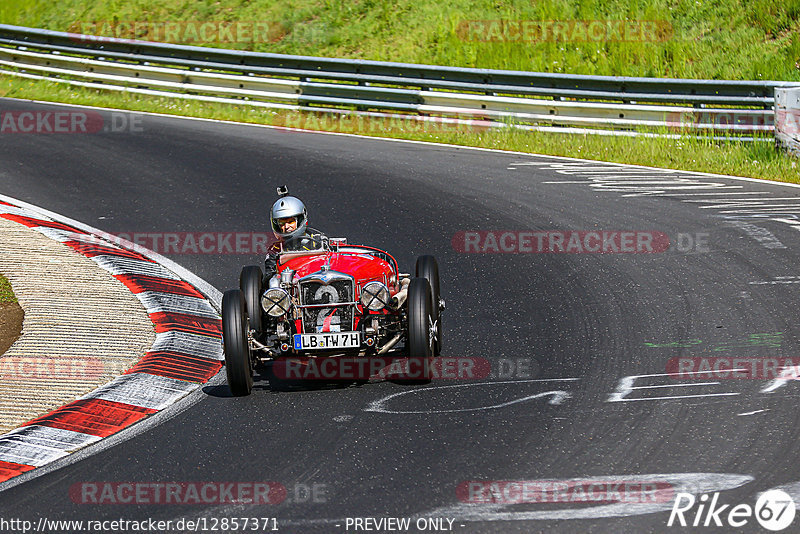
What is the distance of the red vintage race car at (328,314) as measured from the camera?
24.6 feet

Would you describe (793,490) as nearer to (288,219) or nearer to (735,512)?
(735,512)

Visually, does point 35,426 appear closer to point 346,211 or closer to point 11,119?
point 346,211

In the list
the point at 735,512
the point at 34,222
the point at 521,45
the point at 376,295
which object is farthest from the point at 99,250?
the point at 521,45

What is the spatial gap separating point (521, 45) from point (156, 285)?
12657 millimetres

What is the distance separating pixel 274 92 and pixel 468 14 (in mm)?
5050

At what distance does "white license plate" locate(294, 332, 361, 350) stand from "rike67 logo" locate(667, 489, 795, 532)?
276cm

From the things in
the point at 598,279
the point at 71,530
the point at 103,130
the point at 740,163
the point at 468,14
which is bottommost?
the point at 71,530

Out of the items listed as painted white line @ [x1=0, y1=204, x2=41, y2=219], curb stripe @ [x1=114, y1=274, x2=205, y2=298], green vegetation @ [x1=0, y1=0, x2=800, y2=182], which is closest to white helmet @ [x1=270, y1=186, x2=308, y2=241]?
curb stripe @ [x1=114, y1=274, x2=205, y2=298]

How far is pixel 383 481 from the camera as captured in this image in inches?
234

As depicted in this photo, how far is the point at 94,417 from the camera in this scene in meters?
7.25

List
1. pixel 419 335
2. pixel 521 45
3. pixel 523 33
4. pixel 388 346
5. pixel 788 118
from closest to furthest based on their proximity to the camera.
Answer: pixel 419 335 → pixel 388 346 → pixel 788 118 → pixel 521 45 → pixel 523 33

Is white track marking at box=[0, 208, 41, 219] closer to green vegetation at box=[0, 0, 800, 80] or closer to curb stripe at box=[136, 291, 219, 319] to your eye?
curb stripe at box=[136, 291, 219, 319]

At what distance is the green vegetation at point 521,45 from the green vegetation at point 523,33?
26 millimetres

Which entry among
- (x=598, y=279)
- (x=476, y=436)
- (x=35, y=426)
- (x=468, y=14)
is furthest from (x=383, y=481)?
(x=468, y=14)
